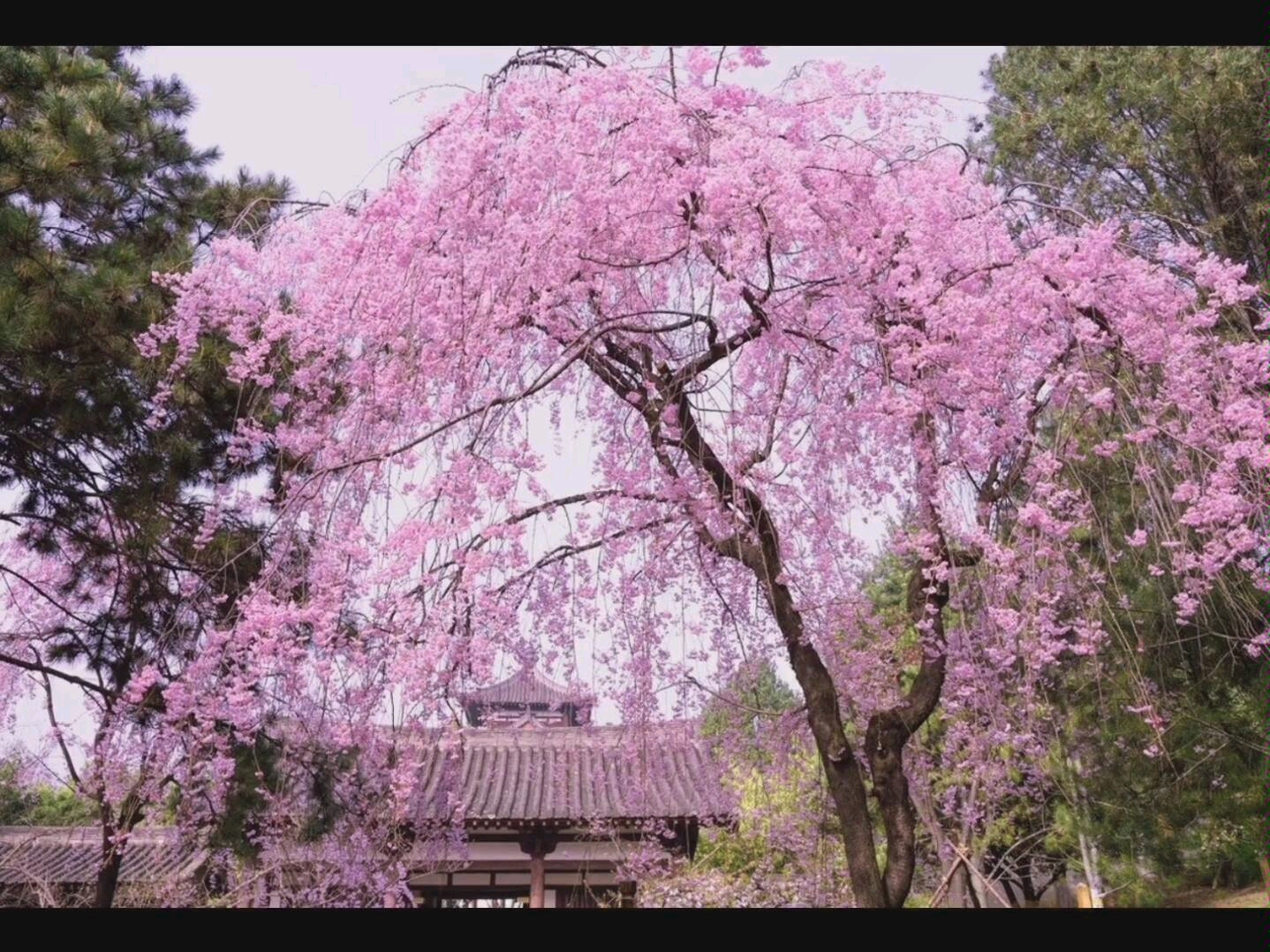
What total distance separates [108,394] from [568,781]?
6.36m

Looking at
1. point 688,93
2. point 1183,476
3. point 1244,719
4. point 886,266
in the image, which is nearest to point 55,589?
point 688,93

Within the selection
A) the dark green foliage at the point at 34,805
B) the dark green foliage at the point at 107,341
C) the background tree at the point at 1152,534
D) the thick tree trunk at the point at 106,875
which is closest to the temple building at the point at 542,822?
the dark green foliage at the point at 34,805

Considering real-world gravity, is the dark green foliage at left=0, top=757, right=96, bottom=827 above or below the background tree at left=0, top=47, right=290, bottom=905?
below

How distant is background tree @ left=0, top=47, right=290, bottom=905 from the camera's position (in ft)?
11.8

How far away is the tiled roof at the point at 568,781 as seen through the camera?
7957 mm

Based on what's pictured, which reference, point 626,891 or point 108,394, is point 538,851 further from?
point 108,394

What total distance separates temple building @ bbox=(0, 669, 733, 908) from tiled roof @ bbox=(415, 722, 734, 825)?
0.01 metres

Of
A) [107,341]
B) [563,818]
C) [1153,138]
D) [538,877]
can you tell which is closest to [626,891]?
[538,877]

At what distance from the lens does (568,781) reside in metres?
9.12

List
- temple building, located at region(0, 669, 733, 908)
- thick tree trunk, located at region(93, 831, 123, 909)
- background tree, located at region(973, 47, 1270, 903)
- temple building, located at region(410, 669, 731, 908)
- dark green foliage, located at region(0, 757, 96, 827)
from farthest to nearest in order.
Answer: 1. temple building, located at region(410, 669, 731, 908)
2. temple building, located at region(0, 669, 733, 908)
3. dark green foliage, located at region(0, 757, 96, 827)
4. background tree, located at region(973, 47, 1270, 903)
5. thick tree trunk, located at region(93, 831, 123, 909)

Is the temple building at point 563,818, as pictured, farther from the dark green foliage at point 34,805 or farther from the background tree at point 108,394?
the background tree at point 108,394

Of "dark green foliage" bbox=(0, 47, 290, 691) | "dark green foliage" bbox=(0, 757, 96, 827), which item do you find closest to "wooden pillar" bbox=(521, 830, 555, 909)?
"dark green foliage" bbox=(0, 757, 96, 827)

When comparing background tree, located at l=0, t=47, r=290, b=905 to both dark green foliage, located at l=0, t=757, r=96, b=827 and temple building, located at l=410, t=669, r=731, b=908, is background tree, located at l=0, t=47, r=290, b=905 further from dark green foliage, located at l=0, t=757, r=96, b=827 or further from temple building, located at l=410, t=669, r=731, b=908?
temple building, located at l=410, t=669, r=731, b=908

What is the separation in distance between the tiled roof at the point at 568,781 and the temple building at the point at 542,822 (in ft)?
0.04
